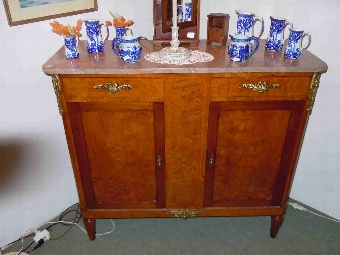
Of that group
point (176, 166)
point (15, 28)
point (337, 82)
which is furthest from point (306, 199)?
point (15, 28)

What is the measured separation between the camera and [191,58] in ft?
5.20

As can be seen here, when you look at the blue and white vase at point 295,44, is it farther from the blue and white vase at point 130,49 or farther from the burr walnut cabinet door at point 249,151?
the blue and white vase at point 130,49

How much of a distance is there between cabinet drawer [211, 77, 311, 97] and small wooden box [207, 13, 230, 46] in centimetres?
40

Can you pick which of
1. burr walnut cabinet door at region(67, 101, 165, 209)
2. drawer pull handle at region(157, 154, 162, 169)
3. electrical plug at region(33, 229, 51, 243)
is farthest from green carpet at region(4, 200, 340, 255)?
drawer pull handle at region(157, 154, 162, 169)

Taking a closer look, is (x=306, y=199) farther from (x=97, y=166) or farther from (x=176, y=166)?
(x=97, y=166)

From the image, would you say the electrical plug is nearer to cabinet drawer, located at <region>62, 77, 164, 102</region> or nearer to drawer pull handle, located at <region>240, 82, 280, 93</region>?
cabinet drawer, located at <region>62, 77, 164, 102</region>

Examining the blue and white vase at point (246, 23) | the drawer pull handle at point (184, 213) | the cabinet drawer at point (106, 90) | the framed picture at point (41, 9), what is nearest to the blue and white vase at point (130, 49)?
the cabinet drawer at point (106, 90)

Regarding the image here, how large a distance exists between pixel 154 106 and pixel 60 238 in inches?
45.6

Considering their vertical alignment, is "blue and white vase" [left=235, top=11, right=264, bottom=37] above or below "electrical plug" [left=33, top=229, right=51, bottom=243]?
above

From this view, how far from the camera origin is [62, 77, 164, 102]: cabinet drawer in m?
1.50

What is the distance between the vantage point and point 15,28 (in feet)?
5.42

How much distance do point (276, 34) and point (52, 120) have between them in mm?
1419

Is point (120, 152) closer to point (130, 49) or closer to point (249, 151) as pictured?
point (130, 49)

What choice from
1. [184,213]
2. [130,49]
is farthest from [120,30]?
[184,213]
